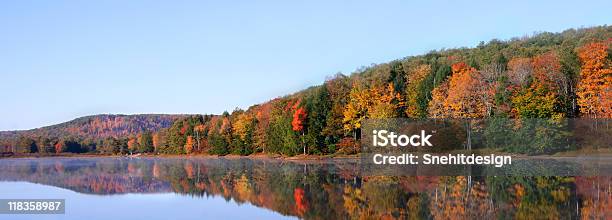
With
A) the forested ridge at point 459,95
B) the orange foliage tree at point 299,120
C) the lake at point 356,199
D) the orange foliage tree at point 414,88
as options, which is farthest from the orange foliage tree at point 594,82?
the orange foliage tree at point 299,120

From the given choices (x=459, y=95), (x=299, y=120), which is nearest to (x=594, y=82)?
(x=459, y=95)

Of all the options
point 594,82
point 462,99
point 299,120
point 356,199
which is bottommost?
point 356,199

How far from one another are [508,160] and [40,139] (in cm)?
15296

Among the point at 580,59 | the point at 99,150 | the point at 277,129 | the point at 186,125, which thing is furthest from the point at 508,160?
the point at 99,150

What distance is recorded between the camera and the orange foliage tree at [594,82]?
56.0m

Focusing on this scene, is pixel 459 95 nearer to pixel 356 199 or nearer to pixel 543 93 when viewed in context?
pixel 543 93

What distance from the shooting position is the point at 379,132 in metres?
62.3

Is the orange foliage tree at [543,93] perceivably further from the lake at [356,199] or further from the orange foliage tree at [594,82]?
the lake at [356,199]

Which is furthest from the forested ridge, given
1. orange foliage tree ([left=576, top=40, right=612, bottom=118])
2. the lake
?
the lake

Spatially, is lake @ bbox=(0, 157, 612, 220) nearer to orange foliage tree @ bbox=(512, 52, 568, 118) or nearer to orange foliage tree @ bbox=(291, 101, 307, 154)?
orange foliage tree @ bbox=(512, 52, 568, 118)

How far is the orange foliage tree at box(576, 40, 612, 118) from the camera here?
184 ft

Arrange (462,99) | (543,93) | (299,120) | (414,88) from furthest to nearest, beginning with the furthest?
(299,120) → (414,88) → (462,99) → (543,93)

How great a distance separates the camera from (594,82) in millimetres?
57500

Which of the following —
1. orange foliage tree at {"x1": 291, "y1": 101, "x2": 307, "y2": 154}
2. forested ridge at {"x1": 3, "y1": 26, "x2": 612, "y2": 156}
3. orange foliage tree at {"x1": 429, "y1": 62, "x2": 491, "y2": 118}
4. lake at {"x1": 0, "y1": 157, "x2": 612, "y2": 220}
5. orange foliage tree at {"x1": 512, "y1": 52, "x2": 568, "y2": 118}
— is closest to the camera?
lake at {"x1": 0, "y1": 157, "x2": 612, "y2": 220}
